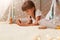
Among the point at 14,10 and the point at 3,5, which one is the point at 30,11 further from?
the point at 3,5

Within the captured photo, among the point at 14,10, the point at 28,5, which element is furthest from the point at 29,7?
the point at 14,10

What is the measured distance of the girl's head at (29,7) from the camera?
0.87 m

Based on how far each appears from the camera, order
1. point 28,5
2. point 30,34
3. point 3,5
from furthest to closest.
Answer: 1. point 3,5
2. point 28,5
3. point 30,34

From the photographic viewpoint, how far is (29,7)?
871mm

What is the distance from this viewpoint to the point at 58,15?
76cm

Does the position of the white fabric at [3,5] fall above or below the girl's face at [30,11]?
above

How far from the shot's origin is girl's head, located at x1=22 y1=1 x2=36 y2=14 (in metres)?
0.87

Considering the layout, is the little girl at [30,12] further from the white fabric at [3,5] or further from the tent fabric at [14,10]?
the white fabric at [3,5]

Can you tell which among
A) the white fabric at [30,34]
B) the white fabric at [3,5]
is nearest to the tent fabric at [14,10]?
the white fabric at [3,5]

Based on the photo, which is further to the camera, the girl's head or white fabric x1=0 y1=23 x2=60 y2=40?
the girl's head

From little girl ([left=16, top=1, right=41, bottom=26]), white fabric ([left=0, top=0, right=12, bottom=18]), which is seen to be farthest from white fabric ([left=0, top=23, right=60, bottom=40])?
white fabric ([left=0, top=0, right=12, bottom=18])

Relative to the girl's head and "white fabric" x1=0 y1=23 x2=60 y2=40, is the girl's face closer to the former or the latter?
the girl's head

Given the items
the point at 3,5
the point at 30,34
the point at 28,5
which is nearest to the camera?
the point at 30,34

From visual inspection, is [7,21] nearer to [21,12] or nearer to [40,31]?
[21,12]
